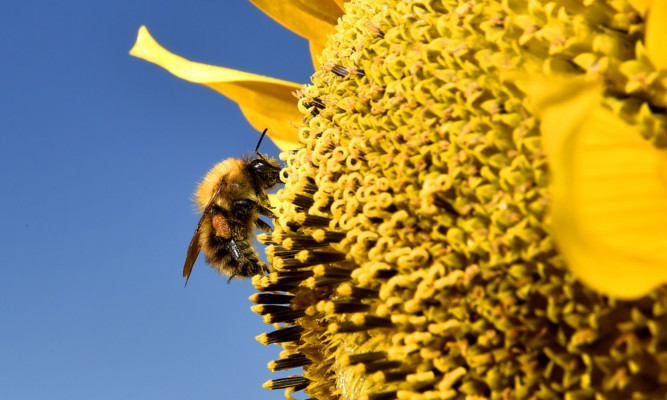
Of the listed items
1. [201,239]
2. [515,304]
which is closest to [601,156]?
[515,304]


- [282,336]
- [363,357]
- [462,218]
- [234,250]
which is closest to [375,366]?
[363,357]

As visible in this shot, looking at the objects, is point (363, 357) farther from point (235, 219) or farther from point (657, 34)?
point (235, 219)

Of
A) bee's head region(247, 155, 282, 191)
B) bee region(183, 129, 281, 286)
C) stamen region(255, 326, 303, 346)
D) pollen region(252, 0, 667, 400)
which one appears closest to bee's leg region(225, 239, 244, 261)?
bee region(183, 129, 281, 286)

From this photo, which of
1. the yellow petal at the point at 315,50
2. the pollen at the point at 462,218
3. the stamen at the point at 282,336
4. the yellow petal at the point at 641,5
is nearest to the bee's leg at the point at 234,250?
the stamen at the point at 282,336

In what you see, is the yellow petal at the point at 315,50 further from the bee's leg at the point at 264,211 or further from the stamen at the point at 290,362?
the stamen at the point at 290,362

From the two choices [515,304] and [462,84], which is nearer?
[515,304]

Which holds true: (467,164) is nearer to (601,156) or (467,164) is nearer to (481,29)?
(481,29)

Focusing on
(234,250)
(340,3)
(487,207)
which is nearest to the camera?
(487,207)

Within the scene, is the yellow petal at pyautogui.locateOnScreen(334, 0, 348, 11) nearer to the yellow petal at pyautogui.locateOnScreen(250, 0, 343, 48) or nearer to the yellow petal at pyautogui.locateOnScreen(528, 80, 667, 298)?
the yellow petal at pyautogui.locateOnScreen(250, 0, 343, 48)
